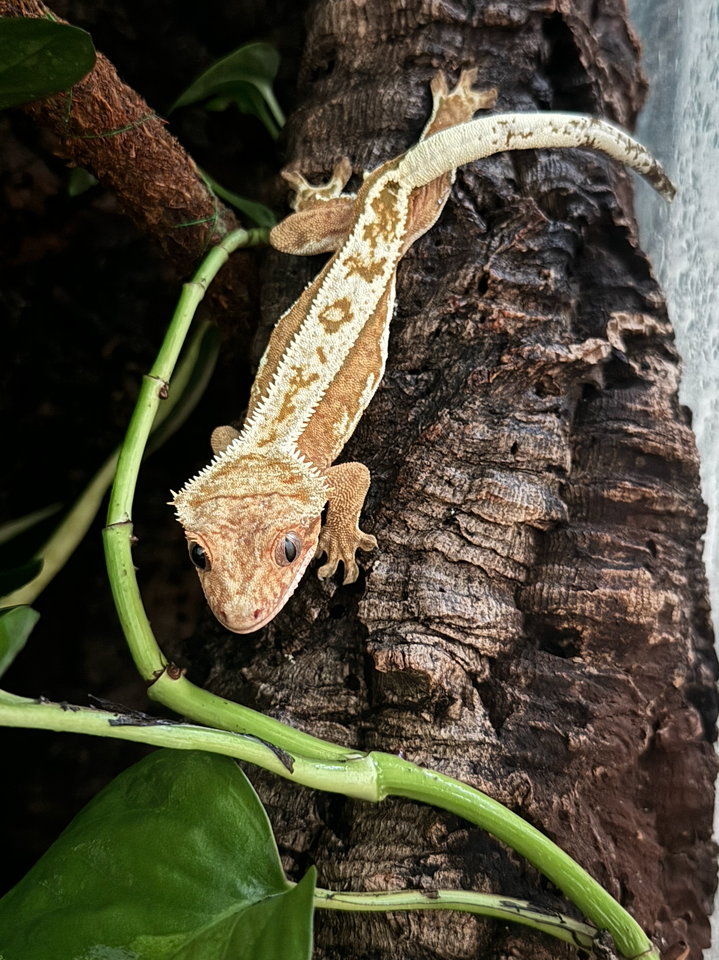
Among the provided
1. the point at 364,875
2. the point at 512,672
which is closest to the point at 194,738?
the point at 364,875

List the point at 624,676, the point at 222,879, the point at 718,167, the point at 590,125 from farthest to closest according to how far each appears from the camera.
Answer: the point at 590,125 → the point at 718,167 → the point at 624,676 → the point at 222,879

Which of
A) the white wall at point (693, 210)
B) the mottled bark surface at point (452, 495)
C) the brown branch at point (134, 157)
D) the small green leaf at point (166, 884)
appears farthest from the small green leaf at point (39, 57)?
the white wall at point (693, 210)

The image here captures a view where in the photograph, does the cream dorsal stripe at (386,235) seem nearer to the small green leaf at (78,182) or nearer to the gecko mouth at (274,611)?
the gecko mouth at (274,611)

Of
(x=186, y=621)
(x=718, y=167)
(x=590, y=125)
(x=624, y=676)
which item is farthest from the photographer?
(x=186, y=621)

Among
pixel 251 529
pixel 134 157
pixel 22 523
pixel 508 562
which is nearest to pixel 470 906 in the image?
pixel 508 562

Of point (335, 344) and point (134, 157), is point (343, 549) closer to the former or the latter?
point (335, 344)

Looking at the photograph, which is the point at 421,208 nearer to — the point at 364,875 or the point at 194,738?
the point at 194,738
